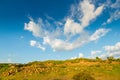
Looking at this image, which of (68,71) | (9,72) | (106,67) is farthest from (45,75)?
(106,67)

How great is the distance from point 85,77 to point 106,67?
13.6m

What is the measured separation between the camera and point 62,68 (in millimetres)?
56625

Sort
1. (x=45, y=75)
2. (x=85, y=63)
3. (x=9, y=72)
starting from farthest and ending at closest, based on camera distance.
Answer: (x=85, y=63)
(x=9, y=72)
(x=45, y=75)

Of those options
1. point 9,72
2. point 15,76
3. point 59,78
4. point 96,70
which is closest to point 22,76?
point 15,76

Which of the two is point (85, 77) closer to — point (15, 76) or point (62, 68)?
point (62, 68)

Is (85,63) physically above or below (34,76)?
above

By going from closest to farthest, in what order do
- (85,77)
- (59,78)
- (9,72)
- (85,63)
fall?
(85,77), (59,78), (9,72), (85,63)

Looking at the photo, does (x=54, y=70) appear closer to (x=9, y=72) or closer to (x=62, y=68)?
(x=62, y=68)

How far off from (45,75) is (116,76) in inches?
624

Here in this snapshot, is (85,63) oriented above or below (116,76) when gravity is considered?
above

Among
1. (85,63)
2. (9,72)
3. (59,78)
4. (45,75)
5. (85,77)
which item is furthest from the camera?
(85,63)

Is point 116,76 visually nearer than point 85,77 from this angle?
No

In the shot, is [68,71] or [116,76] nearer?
[116,76]

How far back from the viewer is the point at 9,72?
54.7m
